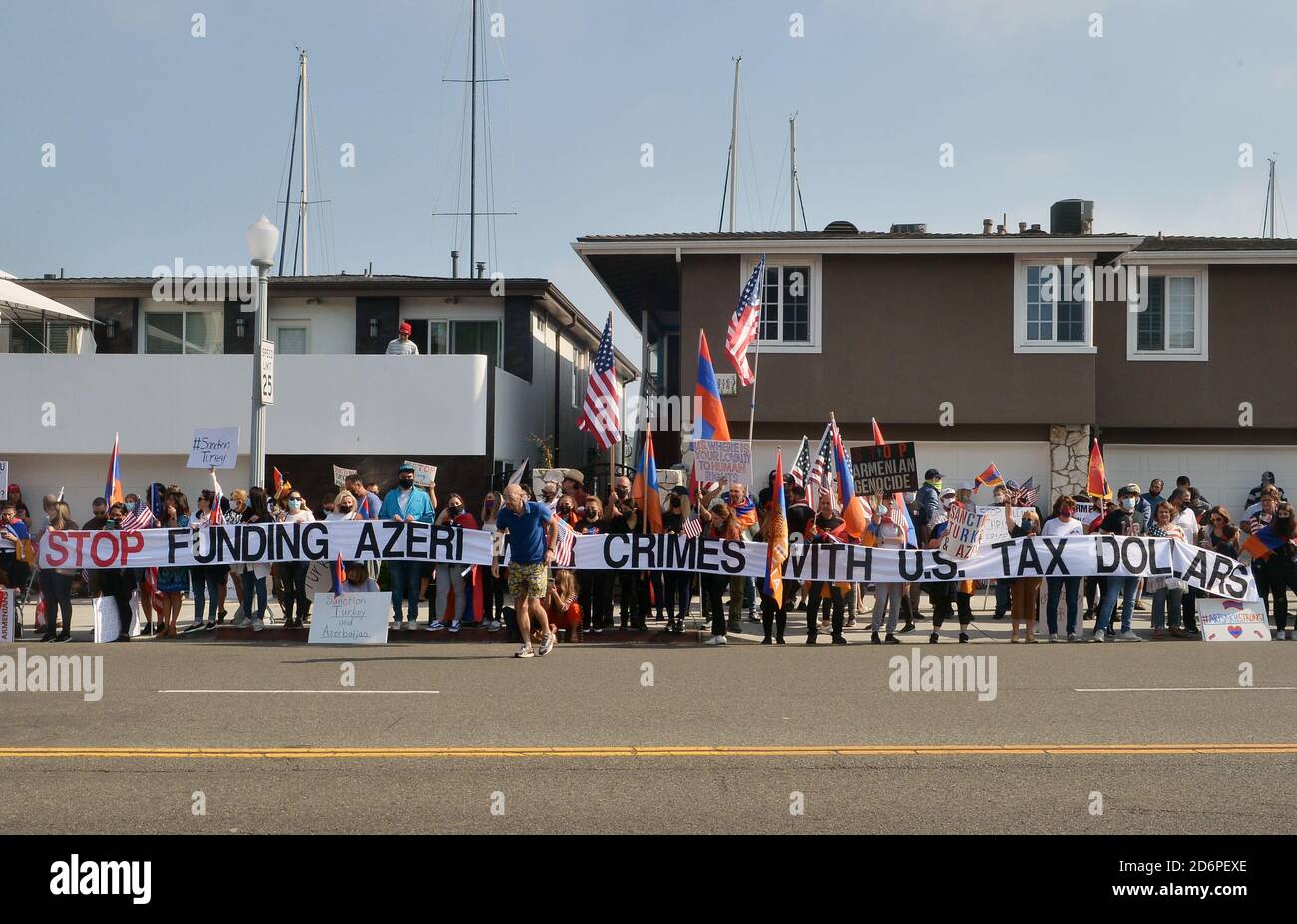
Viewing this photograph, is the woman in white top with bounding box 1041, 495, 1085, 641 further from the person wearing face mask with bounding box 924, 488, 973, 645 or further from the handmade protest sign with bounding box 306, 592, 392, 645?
the handmade protest sign with bounding box 306, 592, 392, 645

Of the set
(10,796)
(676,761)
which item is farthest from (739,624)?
(10,796)

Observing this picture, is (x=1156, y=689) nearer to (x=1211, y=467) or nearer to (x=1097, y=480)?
(x=1097, y=480)

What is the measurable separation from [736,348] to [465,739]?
12.1m

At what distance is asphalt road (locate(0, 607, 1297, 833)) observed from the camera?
647 centimetres

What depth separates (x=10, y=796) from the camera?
6.82 m

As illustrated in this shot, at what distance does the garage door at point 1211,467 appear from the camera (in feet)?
77.6

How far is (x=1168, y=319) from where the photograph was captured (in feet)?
77.9

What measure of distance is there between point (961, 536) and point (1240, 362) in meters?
11.8

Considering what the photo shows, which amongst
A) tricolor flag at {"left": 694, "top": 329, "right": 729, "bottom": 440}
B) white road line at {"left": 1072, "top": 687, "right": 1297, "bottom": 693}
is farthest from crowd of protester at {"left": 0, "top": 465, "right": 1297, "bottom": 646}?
white road line at {"left": 1072, "top": 687, "right": 1297, "bottom": 693}

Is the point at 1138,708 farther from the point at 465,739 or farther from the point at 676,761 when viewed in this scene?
the point at 465,739

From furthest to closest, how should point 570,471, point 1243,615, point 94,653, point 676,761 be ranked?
1. point 570,471
2. point 1243,615
3. point 94,653
4. point 676,761

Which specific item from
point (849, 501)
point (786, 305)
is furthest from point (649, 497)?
point (786, 305)

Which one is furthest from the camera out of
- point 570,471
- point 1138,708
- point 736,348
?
point 570,471

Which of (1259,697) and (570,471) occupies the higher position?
(570,471)
